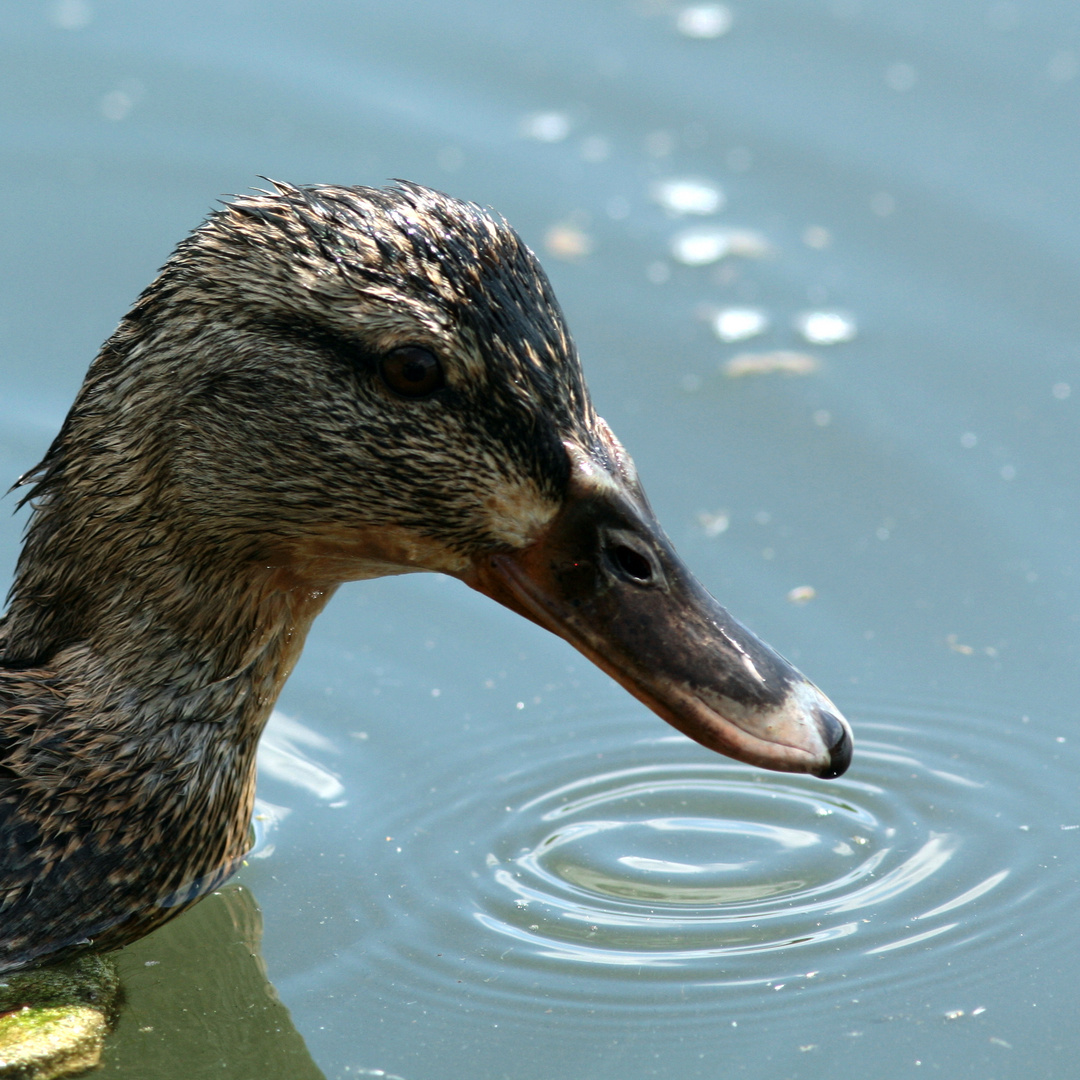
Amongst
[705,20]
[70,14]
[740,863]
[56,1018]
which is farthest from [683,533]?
A: [70,14]

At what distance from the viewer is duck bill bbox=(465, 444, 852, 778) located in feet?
14.9

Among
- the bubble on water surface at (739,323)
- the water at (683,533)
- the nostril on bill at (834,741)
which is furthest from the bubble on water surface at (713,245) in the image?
the nostril on bill at (834,741)

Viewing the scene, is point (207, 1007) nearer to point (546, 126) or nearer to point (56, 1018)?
point (56, 1018)

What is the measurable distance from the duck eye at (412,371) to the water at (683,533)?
1.52 m

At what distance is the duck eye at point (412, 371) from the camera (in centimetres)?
455

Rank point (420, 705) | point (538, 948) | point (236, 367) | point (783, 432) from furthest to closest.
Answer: point (783, 432) → point (420, 705) → point (538, 948) → point (236, 367)

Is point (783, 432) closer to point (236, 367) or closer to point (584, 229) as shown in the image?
point (584, 229)

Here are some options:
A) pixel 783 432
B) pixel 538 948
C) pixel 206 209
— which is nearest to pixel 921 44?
pixel 783 432

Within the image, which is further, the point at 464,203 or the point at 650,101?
the point at 650,101

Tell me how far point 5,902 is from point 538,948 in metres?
1.36

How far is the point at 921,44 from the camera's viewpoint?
8.92m

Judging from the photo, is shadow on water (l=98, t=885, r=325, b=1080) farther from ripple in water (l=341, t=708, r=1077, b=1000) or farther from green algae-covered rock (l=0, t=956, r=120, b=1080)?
ripple in water (l=341, t=708, r=1077, b=1000)

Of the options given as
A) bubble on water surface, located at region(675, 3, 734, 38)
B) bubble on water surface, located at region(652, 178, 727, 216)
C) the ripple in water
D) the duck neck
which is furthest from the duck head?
bubble on water surface, located at region(675, 3, 734, 38)

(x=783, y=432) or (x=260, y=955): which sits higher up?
(x=783, y=432)
